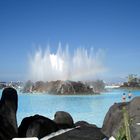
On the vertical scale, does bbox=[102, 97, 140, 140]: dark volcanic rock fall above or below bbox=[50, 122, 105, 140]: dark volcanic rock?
above

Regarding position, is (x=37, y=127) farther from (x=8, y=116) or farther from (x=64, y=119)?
(x=64, y=119)

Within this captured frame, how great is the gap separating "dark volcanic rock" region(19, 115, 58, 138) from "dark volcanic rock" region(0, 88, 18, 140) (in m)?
0.34

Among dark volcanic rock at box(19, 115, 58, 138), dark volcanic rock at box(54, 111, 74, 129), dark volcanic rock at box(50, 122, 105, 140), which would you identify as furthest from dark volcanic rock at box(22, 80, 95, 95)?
dark volcanic rock at box(50, 122, 105, 140)

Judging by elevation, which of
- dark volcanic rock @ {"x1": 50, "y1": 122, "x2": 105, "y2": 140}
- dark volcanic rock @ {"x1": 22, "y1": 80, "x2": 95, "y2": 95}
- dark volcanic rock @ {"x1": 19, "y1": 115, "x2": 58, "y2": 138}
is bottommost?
dark volcanic rock @ {"x1": 50, "y1": 122, "x2": 105, "y2": 140}

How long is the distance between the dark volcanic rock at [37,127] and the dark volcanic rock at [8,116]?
0.34m

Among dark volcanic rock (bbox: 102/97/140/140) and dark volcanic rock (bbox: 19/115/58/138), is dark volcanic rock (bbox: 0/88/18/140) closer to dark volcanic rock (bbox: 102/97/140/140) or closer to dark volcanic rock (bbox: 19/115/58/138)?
dark volcanic rock (bbox: 19/115/58/138)

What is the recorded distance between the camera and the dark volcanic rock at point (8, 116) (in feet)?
30.2

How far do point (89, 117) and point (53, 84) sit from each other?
2555 cm

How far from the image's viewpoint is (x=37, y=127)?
952cm

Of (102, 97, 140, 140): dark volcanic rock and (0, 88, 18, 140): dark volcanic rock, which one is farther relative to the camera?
(0, 88, 18, 140): dark volcanic rock

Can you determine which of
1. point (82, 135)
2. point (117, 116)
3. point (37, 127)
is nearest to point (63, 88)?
point (37, 127)

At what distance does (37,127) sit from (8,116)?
3.32 feet

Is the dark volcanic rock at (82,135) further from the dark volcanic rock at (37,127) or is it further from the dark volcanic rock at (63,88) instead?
the dark volcanic rock at (63,88)

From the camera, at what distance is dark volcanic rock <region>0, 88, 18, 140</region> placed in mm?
9195
